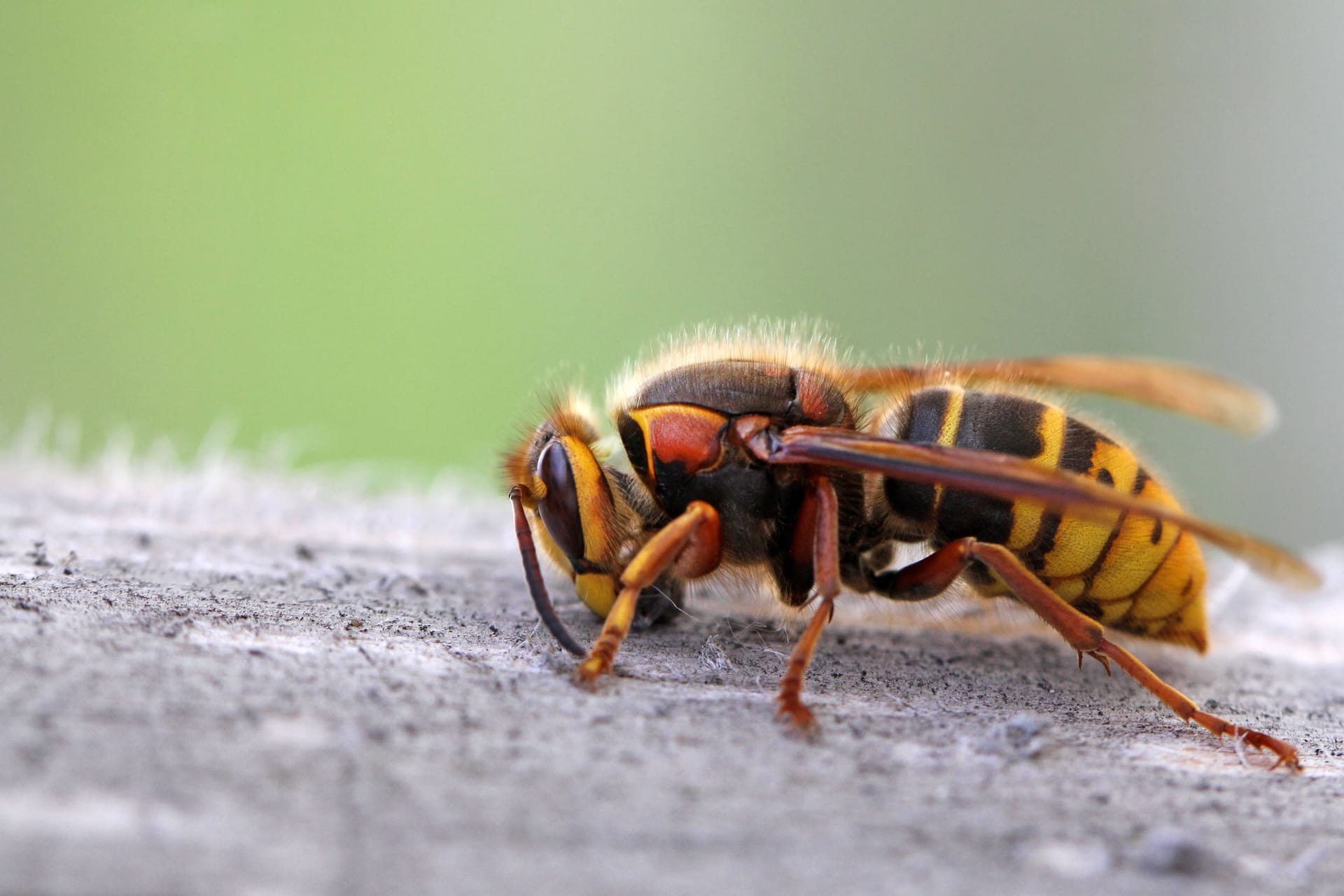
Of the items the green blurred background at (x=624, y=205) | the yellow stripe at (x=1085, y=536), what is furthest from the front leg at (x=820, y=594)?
the green blurred background at (x=624, y=205)

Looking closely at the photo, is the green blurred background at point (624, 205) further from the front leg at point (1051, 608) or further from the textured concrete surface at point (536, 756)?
the textured concrete surface at point (536, 756)

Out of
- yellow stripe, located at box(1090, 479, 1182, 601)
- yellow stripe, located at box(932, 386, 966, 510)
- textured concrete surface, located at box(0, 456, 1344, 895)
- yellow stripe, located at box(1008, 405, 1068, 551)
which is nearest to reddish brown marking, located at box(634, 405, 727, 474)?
textured concrete surface, located at box(0, 456, 1344, 895)

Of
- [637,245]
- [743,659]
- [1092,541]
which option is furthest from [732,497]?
[637,245]

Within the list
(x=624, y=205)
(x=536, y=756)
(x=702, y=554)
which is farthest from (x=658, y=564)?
(x=624, y=205)

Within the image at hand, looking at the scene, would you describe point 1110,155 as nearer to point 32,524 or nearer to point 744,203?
point 744,203

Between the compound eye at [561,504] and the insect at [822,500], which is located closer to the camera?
the insect at [822,500]

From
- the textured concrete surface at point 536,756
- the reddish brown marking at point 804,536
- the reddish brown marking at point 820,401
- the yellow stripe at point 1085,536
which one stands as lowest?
the textured concrete surface at point 536,756

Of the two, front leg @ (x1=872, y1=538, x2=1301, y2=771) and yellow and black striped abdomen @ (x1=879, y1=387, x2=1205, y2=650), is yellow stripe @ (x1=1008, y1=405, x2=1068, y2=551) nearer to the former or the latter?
yellow and black striped abdomen @ (x1=879, y1=387, x2=1205, y2=650)
